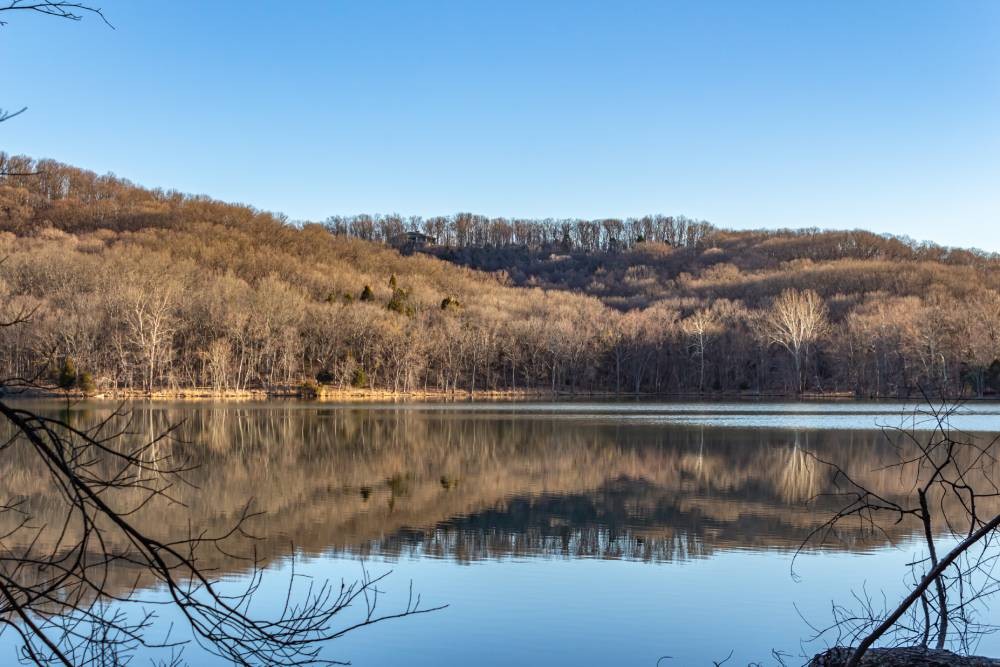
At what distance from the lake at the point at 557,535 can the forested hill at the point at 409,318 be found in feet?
71.4

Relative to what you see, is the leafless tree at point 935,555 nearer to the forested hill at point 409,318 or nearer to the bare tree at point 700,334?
the forested hill at point 409,318

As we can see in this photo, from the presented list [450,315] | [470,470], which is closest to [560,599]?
[470,470]

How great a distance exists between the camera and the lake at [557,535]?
984 centimetres

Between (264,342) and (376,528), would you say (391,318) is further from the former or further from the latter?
(376,528)

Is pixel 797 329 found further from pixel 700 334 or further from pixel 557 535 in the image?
pixel 557 535

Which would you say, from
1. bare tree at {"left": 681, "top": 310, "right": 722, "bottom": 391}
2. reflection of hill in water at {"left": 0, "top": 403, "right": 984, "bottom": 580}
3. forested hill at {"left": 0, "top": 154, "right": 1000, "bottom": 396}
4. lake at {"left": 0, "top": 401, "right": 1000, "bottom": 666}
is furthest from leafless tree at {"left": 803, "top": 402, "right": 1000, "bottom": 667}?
bare tree at {"left": 681, "top": 310, "right": 722, "bottom": 391}

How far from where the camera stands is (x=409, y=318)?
83.7m

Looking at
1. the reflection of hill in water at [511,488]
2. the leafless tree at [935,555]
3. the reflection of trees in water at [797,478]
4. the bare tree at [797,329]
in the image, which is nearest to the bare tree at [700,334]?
the bare tree at [797,329]

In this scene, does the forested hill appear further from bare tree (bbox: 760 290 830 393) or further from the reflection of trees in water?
the reflection of trees in water

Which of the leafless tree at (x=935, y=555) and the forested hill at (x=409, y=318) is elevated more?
the forested hill at (x=409, y=318)

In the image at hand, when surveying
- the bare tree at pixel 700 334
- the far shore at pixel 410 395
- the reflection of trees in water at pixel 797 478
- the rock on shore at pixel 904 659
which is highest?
the bare tree at pixel 700 334

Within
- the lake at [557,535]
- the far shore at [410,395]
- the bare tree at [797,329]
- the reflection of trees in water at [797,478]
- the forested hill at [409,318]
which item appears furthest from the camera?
the bare tree at [797,329]

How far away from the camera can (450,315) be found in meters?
87.2

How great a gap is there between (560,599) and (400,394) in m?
62.9
